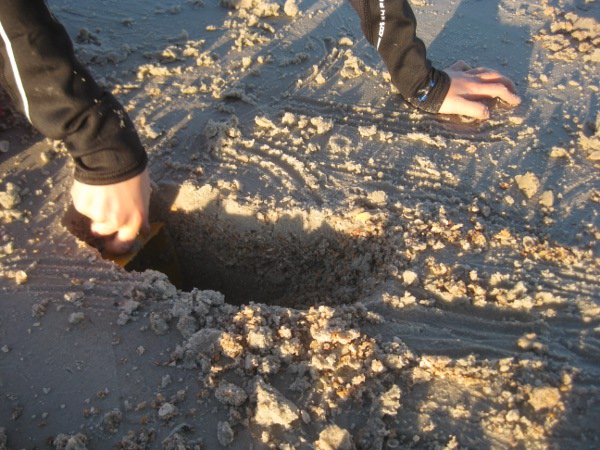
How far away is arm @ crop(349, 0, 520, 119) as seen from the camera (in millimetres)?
2650

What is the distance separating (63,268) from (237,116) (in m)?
1.26

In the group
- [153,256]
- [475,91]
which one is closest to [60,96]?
[153,256]

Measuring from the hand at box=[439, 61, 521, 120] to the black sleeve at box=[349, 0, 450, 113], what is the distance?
0.23 feet

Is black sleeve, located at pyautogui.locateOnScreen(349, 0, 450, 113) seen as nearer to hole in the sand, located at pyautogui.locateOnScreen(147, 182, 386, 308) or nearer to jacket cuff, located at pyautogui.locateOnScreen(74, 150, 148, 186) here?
hole in the sand, located at pyautogui.locateOnScreen(147, 182, 386, 308)

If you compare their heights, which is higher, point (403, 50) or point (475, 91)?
point (403, 50)

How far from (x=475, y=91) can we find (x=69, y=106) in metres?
2.19

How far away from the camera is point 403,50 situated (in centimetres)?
275

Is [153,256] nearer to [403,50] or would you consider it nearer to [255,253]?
[255,253]

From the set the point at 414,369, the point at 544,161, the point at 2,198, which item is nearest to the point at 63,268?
the point at 2,198

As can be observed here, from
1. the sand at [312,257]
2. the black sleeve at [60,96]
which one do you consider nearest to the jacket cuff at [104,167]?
the black sleeve at [60,96]

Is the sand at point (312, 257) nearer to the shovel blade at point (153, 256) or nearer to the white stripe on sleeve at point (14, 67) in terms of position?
the shovel blade at point (153, 256)

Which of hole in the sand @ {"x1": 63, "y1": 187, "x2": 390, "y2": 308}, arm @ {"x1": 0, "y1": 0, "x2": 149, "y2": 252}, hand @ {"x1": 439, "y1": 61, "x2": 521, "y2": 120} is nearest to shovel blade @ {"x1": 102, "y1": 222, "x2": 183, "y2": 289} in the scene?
hole in the sand @ {"x1": 63, "y1": 187, "x2": 390, "y2": 308}

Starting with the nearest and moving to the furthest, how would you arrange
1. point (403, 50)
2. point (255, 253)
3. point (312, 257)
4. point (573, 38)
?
1. point (312, 257)
2. point (255, 253)
3. point (403, 50)
4. point (573, 38)

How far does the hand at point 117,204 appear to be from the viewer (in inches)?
78.4
